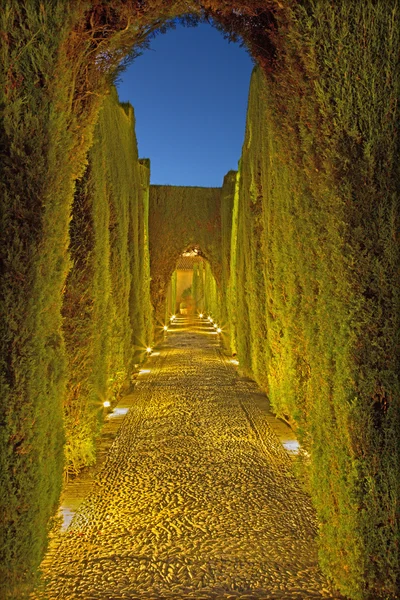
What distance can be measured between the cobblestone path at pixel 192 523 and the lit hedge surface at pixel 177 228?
32.3 feet

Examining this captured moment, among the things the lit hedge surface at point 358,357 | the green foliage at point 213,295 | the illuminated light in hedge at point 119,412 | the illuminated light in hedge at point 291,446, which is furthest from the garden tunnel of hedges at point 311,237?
the green foliage at point 213,295

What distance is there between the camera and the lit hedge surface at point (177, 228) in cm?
1591

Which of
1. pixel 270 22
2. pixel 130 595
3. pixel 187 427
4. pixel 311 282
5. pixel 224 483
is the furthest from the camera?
pixel 187 427

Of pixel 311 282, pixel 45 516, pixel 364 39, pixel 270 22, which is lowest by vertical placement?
pixel 45 516

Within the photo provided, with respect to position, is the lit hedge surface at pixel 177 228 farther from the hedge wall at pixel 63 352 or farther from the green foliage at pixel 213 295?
the hedge wall at pixel 63 352

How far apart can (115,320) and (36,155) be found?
16.6 feet

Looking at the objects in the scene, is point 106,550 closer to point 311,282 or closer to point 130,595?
point 130,595

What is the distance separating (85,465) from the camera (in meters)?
4.55

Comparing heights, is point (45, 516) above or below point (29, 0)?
below

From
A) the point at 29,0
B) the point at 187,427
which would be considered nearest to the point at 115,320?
the point at 187,427

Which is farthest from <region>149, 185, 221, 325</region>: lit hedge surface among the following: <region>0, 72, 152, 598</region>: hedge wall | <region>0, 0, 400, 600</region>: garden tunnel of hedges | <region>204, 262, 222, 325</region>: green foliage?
<region>0, 0, 400, 600</region>: garden tunnel of hedges

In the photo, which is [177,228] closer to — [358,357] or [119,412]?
[119,412]

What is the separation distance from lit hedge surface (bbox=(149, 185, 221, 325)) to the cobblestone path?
32.3 feet

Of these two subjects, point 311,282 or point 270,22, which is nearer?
point 311,282
